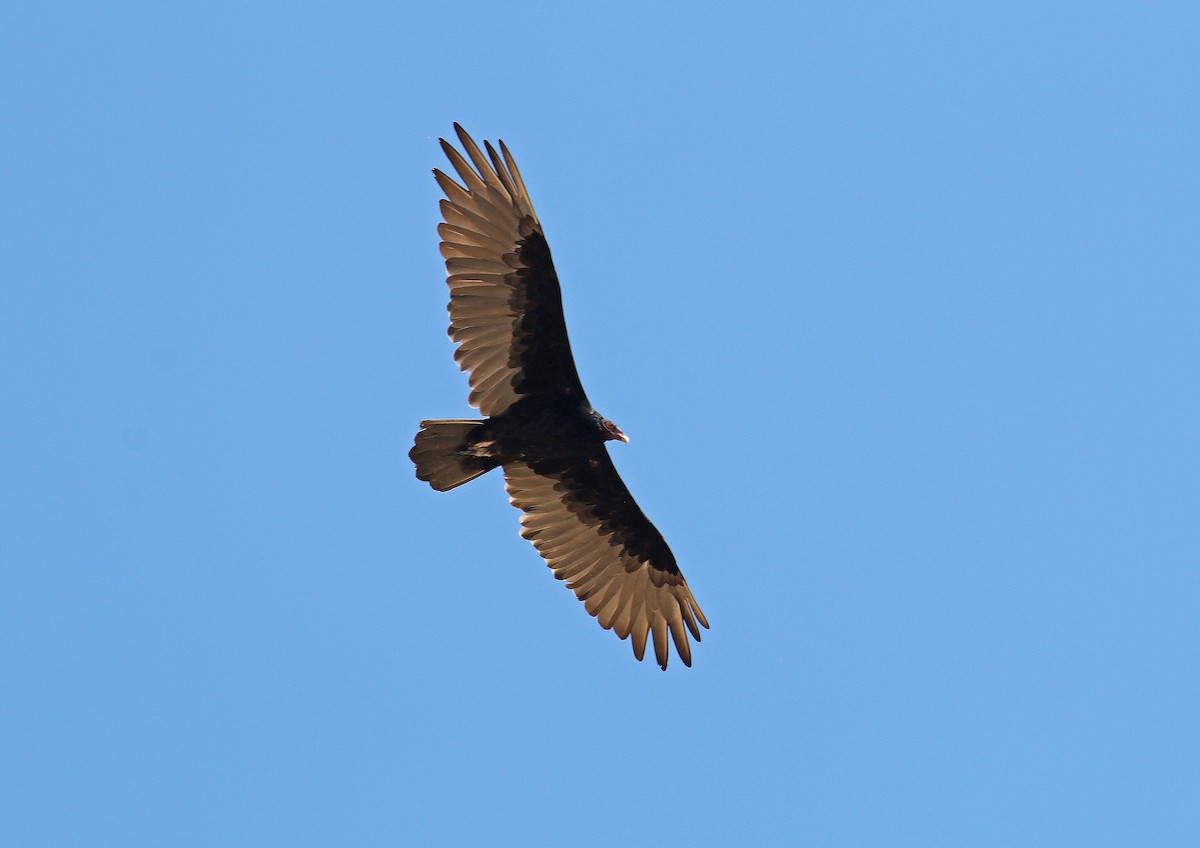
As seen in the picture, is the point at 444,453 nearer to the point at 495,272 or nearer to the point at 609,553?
the point at 495,272

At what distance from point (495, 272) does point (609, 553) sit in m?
2.43


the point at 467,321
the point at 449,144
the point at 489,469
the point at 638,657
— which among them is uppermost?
the point at 449,144

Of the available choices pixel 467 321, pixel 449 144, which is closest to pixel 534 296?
pixel 467 321

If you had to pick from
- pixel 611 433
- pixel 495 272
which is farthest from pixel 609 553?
pixel 495 272

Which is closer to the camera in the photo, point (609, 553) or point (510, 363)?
point (510, 363)

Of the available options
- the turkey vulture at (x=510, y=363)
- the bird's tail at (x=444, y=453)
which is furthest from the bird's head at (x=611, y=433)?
the bird's tail at (x=444, y=453)

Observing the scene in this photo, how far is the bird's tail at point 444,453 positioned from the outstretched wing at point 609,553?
0.80 metres

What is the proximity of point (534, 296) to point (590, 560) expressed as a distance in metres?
2.23

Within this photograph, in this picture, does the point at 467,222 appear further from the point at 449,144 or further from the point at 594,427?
the point at 594,427

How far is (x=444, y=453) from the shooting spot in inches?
386

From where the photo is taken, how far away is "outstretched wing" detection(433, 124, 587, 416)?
9.61 meters

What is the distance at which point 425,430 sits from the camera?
31.9 feet

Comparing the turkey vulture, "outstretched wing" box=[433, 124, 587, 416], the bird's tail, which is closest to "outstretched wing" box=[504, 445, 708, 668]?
the turkey vulture

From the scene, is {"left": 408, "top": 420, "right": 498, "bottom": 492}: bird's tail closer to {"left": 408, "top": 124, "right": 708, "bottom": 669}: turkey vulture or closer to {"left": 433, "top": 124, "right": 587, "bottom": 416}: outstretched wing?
{"left": 408, "top": 124, "right": 708, "bottom": 669}: turkey vulture
